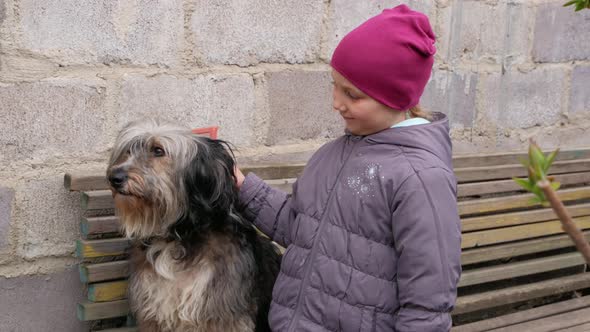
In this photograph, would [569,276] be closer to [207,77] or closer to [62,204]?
[207,77]

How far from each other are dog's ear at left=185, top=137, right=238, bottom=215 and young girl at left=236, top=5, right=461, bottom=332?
257mm

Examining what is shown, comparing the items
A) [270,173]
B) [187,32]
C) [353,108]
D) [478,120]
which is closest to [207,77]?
[187,32]

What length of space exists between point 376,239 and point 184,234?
65 centimetres

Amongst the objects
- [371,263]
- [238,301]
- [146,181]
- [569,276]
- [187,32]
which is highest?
[187,32]

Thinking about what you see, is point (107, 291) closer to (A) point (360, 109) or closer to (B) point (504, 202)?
(A) point (360, 109)

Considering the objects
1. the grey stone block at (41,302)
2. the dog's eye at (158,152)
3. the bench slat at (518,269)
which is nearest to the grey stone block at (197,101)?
the dog's eye at (158,152)

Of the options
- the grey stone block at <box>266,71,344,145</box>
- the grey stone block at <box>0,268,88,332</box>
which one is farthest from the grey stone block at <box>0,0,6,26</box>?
the grey stone block at <box>266,71,344,145</box>

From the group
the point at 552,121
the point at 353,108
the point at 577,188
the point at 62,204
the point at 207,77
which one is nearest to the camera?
the point at 353,108

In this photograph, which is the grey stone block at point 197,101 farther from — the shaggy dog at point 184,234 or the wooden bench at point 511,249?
the shaggy dog at point 184,234

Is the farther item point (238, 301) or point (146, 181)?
point (238, 301)

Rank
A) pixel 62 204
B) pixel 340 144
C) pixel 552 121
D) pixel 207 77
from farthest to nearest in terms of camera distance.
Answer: pixel 552 121, pixel 207 77, pixel 62 204, pixel 340 144

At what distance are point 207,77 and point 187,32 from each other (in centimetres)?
20

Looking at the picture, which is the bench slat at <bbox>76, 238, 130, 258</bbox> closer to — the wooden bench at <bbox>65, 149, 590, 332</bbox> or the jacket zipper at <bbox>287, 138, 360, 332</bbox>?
the wooden bench at <bbox>65, 149, 590, 332</bbox>

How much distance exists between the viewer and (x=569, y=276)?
394 centimetres
